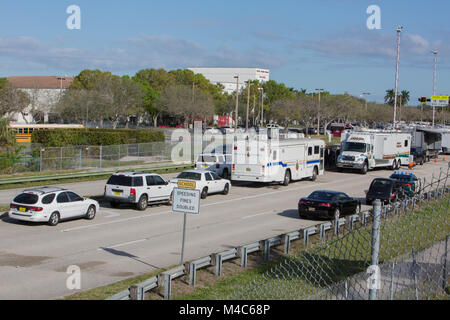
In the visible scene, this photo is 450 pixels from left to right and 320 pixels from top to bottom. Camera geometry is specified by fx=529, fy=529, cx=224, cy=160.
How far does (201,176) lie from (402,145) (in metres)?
25.0

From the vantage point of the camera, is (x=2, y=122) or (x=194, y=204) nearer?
(x=194, y=204)

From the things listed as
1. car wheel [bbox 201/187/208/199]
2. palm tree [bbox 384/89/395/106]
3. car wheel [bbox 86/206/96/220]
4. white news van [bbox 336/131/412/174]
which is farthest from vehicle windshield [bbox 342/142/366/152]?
palm tree [bbox 384/89/395/106]

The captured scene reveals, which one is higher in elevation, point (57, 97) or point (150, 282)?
point (57, 97)

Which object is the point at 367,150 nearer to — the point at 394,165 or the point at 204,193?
the point at 394,165

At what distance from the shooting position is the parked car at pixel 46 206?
19.5 metres

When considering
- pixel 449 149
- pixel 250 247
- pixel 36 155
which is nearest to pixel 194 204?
pixel 250 247

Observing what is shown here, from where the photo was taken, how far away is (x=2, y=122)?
39.0 m

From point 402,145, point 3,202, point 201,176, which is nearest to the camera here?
point 3,202

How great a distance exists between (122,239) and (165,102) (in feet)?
258

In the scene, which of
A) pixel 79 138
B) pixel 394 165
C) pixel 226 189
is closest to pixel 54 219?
pixel 226 189

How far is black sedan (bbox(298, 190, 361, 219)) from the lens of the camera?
2217 centimetres

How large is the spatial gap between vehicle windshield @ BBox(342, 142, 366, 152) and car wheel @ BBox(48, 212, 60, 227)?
90.7 feet
